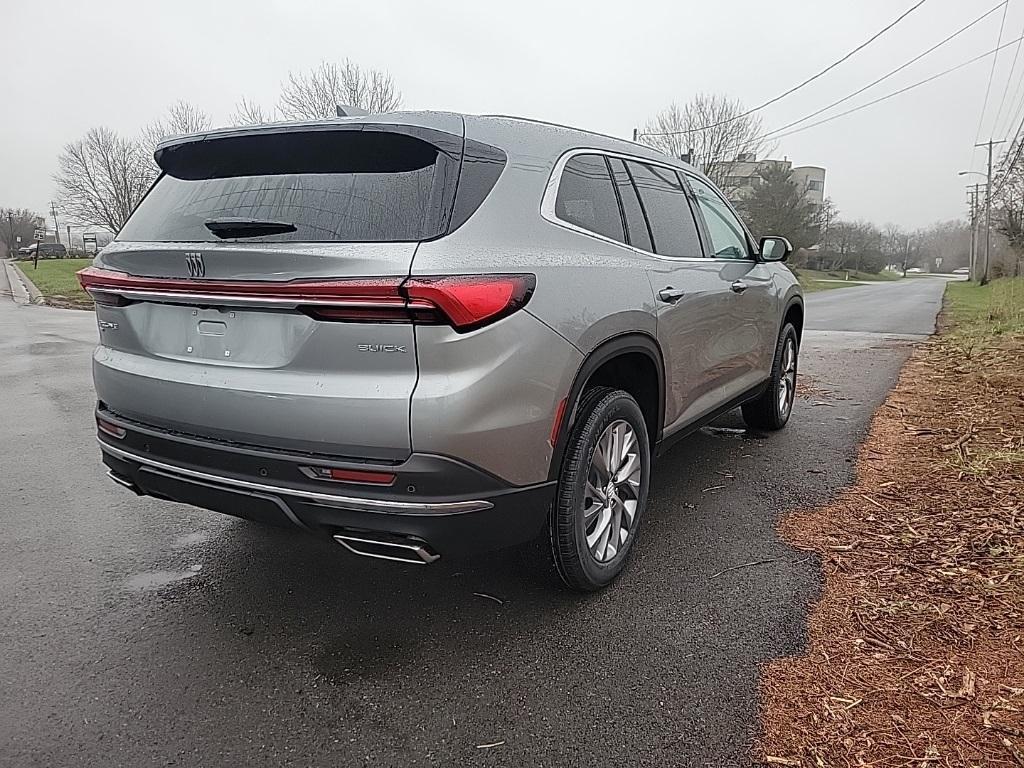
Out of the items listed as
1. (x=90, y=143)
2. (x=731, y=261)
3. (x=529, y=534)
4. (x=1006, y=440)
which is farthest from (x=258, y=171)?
(x=90, y=143)

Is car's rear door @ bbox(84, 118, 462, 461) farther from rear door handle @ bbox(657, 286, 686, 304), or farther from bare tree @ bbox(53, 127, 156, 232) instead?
bare tree @ bbox(53, 127, 156, 232)

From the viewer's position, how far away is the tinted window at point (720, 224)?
4.41m

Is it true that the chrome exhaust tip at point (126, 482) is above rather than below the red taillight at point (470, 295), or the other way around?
below

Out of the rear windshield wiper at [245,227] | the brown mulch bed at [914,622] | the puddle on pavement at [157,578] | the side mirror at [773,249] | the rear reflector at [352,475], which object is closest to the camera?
the brown mulch bed at [914,622]

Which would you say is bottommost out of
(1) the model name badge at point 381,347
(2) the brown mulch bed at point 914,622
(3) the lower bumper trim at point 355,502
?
(2) the brown mulch bed at point 914,622

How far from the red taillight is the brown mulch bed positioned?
1.49 meters

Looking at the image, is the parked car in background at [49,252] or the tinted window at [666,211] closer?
the tinted window at [666,211]

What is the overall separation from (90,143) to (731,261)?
208 ft

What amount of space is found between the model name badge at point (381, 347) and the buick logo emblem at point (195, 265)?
647 mm

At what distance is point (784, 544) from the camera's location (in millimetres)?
3619

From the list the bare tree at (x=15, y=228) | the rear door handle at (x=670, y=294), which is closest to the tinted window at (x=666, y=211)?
the rear door handle at (x=670, y=294)

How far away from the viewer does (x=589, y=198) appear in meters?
3.11

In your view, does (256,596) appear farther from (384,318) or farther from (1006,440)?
(1006,440)

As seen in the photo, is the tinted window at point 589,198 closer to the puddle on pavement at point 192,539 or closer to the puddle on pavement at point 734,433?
the puddle on pavement at point 192,539
